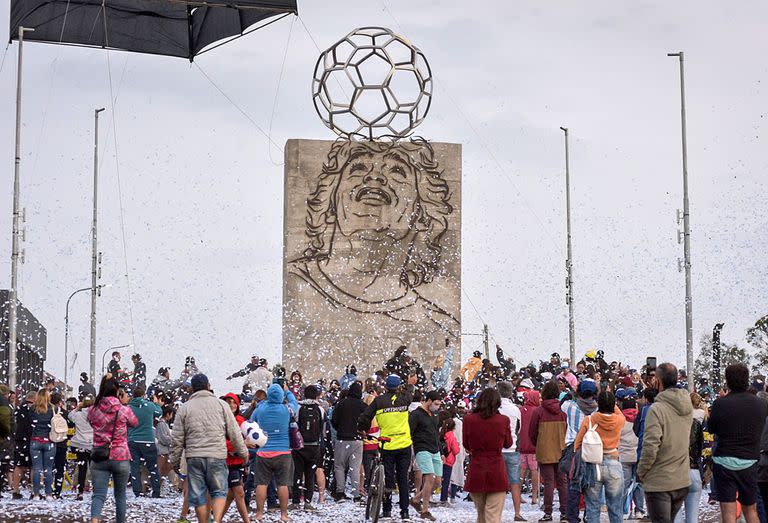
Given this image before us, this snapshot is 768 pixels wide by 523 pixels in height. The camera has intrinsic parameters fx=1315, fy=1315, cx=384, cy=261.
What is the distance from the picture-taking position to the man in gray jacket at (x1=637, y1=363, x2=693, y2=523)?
11516mm

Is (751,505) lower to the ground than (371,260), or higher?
lower

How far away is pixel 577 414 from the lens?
16344mm

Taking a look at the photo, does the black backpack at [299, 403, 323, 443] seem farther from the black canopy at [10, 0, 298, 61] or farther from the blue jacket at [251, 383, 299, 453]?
the black canopy at [10, 0, 298, 61]

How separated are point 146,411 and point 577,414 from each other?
8334 mm

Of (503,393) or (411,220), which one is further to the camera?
(411,220)

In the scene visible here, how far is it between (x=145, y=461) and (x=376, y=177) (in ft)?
50.7

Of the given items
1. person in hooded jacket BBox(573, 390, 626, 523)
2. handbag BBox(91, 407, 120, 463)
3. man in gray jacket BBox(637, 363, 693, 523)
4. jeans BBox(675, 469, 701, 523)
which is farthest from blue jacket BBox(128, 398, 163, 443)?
man in gray jacket BBox(637, 363, 693, 523)

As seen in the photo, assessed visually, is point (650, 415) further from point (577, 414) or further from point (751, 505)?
point (577, 414)

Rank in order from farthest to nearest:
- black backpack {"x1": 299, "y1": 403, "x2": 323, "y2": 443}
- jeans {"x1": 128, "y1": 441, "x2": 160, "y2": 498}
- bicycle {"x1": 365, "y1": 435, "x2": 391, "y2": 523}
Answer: jeans {"x1": 128, "y1": 441, "x2": 160, "y2": 498}, black backpack {"x1": 299, "y1": 403, "x2": 323, "y2": 443}, bicycle {"x1": 365, "y1": 435, "x2": 391, "y2": 523}

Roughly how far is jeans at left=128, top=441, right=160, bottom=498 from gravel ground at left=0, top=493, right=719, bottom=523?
0.51m

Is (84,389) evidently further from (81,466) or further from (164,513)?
(164,513)

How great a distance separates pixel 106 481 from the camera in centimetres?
1522

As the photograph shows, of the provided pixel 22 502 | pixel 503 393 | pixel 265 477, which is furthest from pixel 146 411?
pixel 503 393

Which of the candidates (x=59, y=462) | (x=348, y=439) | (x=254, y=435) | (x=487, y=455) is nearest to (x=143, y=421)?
(x=59, y=462)
